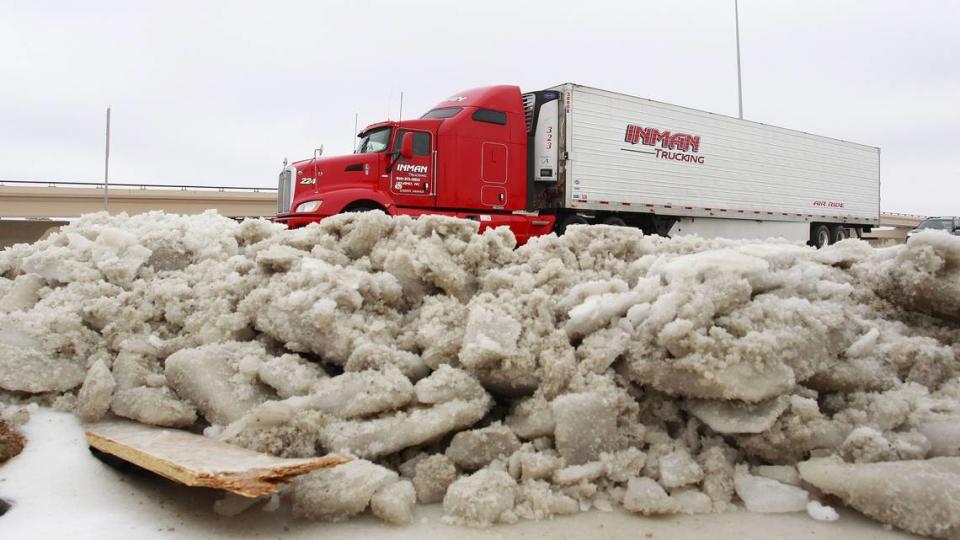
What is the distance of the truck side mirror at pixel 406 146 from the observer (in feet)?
35.6

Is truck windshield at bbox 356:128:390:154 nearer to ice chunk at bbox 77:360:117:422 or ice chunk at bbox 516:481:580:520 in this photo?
ice chunk at bbox 77:360:117:422

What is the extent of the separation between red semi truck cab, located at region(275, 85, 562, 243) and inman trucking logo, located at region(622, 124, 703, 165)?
9.22 ft

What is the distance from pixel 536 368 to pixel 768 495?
1.25 meters

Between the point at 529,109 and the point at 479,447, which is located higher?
the point at 529,109

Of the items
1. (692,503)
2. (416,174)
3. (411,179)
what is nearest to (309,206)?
(411,179)

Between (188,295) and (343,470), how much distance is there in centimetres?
200

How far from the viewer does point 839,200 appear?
62.4ft

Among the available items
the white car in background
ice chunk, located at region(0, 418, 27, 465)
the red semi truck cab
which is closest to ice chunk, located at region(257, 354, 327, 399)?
ice chunk, located at region(0, 418, 27, 465)

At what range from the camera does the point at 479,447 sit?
127 inches

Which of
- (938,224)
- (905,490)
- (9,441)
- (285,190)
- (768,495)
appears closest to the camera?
(905,490)

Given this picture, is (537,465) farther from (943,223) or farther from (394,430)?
(943,223)

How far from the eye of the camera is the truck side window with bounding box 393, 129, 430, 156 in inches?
428

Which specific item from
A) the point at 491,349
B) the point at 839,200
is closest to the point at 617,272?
the point at 491,349

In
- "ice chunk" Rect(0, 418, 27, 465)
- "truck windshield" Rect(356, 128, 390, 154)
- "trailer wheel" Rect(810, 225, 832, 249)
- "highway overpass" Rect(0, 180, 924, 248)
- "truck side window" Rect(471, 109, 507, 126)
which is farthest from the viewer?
"highway overpass" Rect(0, 180, 924, 248)
